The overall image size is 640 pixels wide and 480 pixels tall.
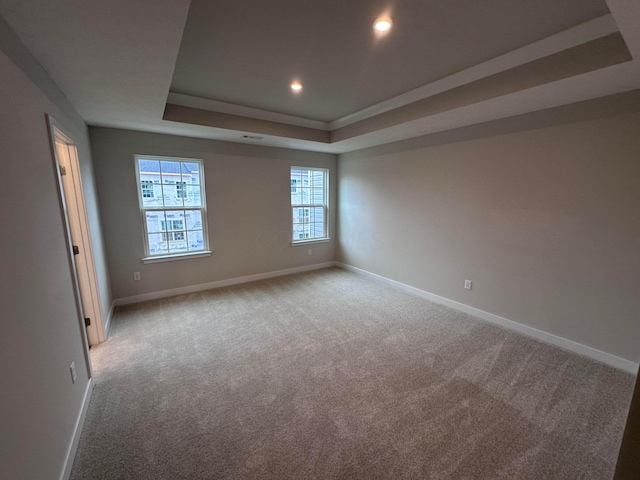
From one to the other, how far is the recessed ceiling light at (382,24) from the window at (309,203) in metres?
3.17

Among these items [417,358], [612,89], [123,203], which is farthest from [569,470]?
[123,203]

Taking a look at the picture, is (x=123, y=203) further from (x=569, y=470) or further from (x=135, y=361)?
(x=569, y=470)

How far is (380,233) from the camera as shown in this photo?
178 inches

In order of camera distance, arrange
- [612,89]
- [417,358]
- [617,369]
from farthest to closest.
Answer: [417,358]
[617,369]
[612,89]

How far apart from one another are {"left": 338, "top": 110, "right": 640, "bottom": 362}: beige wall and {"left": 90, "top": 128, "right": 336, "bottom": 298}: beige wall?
1921mm

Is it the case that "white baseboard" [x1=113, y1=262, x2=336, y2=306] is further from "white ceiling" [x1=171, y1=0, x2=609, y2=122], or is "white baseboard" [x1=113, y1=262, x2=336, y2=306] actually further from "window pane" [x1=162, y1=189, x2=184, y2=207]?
"white ceiling" [x1=171, y1=0, x2=609, y2=122]

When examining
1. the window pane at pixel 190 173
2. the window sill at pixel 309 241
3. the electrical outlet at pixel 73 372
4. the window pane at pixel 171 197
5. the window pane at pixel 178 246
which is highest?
the window pane at pixel 190 173

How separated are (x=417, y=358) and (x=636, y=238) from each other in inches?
81.4

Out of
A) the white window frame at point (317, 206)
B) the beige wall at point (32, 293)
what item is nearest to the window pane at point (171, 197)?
the white window frame at point (317, 206)

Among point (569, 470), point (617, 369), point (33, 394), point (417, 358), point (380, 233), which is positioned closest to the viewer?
point (33, 394)

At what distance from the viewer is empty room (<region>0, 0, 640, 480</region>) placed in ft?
4.64

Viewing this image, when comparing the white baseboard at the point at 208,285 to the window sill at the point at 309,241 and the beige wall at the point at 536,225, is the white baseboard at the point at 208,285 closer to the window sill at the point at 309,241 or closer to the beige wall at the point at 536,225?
the window sill at the point at 309,241

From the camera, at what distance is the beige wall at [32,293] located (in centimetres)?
105

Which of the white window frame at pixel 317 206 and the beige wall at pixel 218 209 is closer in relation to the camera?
the beige wall at pixel 218 209
